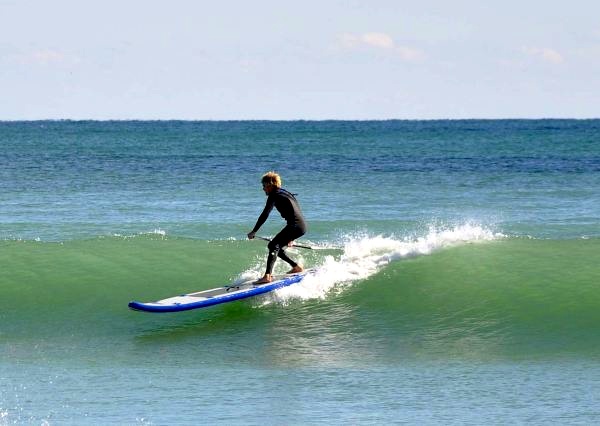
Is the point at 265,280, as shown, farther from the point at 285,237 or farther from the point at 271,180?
the point at 271,180

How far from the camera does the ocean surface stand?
34.8ft

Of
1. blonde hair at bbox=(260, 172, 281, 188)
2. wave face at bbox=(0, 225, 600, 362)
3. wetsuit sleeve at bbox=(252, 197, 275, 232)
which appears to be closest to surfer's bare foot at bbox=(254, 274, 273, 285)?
wave face at bbox=(0, 225, 600, 362)

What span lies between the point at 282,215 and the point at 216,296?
145cm

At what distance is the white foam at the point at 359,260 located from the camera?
1512 centimetres

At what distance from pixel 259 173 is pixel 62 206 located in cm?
1342

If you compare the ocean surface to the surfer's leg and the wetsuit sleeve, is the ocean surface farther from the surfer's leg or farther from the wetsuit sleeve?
the wetsuit sleeve

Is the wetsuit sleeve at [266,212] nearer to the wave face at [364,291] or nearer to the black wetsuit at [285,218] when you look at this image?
the black wetsuit at [285,218]

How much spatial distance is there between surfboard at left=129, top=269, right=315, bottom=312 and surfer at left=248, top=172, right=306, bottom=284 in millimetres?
177

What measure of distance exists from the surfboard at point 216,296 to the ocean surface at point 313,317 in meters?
0.23

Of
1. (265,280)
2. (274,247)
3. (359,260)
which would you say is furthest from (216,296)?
(359,260)

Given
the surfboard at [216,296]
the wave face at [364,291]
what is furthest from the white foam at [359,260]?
the surfboard at [216,296]

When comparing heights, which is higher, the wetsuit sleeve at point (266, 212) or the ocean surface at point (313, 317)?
the wetsuit sleeve at point (266, 212)

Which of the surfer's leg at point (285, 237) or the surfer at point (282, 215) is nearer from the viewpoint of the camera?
the surfer at point (282, 215)

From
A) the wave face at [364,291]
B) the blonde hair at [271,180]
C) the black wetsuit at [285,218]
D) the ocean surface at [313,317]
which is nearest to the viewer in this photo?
the ocean surface at [313,317]
